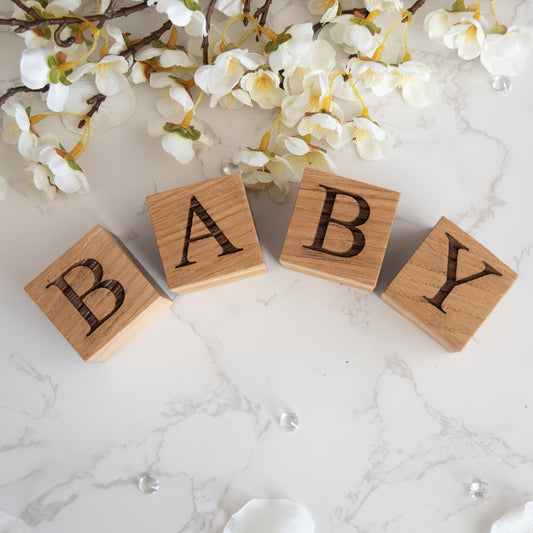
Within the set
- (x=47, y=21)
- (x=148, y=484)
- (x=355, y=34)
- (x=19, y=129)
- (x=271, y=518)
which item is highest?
(x=47, y=21)

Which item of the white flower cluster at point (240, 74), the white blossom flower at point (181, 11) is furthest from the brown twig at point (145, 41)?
the white blossom flower at point (181, 11)

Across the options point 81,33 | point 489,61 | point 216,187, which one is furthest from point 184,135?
point 489,61

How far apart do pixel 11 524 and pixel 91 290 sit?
424 millimetres

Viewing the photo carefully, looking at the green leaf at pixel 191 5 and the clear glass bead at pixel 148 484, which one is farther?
the clear glass bead at pixel 148 484

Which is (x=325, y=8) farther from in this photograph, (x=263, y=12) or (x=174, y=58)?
(x=174, y=58)

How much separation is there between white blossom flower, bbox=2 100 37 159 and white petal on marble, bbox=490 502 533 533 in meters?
0.98

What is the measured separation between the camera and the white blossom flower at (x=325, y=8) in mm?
882

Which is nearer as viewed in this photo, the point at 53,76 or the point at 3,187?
the point at 53,76

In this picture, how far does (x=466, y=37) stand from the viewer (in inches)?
36.0

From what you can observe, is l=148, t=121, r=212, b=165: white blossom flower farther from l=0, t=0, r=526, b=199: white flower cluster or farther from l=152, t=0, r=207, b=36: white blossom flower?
l=152, t=0, r=207, b=36: white blossom flower

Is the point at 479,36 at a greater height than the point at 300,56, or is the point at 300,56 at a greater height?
the point at 300,56

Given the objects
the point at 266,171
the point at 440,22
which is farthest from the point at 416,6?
the point at 266,171

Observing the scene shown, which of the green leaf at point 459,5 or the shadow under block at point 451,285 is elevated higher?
the green leaf at point 459,5

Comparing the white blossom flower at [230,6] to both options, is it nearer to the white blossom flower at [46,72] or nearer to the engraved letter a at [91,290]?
the white blossom flower at [46,72]
